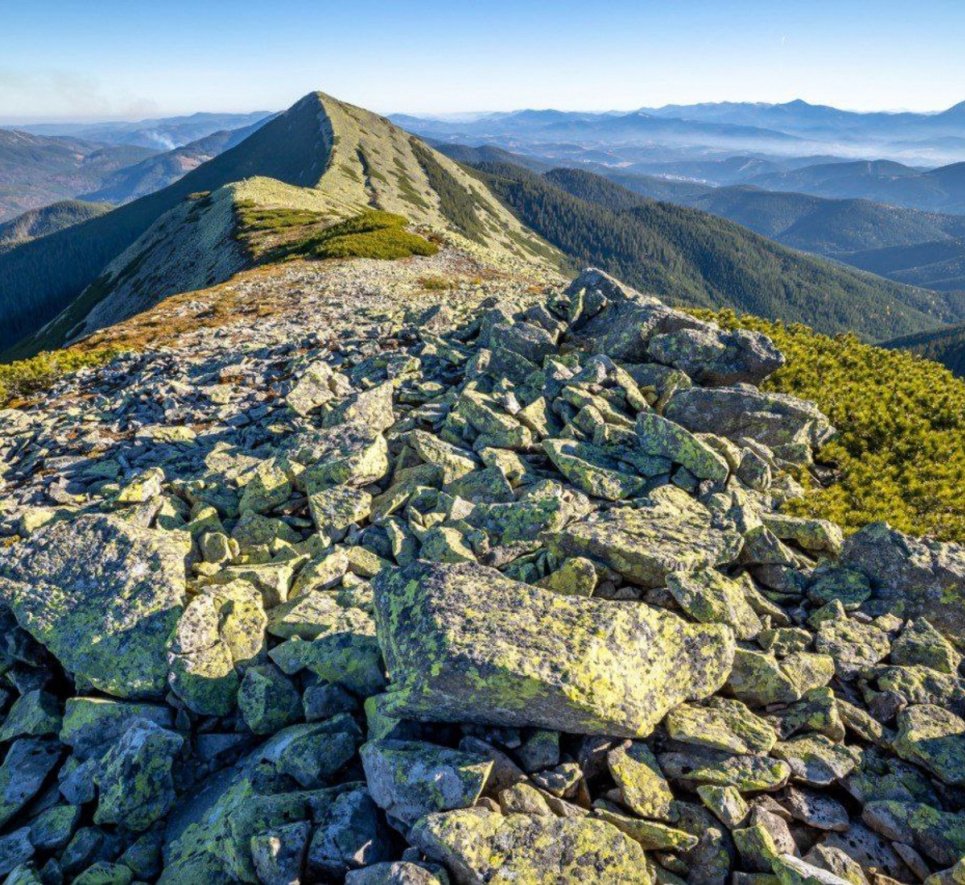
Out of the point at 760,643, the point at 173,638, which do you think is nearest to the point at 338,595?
the point at 173,638

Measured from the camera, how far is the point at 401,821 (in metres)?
6.05

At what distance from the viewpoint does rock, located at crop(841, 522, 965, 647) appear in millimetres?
9383

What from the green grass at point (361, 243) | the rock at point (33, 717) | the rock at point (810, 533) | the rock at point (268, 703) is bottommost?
the rock at point (33, 717)

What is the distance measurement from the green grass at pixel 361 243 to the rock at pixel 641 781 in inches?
2208

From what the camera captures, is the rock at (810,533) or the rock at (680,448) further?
the rock at (680,448)

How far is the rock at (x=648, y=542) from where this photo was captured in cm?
912

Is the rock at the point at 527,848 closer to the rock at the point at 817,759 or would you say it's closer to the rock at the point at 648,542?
the rock at the point at 817,759

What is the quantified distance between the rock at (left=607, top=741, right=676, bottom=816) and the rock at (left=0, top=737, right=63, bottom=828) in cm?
783

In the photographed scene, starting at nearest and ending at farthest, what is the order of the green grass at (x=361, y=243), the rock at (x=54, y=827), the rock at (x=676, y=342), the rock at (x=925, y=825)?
1. the rock at (x=925, y=825)
2. the rock at (x=54, y=827)
3. the rock at (x=676, y=342)
4. the green grass at (x=361, y=243)

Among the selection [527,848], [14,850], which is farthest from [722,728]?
[14,850]

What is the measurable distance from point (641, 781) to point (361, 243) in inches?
2366

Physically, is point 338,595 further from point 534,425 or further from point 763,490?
point 763,490

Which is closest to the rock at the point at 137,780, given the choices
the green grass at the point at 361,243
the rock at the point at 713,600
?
the rock at the point at 713,600

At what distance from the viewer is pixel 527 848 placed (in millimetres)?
5578
